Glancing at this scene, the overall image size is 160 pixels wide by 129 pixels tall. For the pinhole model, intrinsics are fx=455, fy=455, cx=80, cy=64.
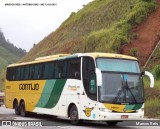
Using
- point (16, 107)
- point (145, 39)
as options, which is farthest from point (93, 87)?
point (145, 39)

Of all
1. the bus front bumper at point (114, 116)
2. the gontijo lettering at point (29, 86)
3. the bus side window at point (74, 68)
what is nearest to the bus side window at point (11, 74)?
the gontijo lettering at point (29, 86)

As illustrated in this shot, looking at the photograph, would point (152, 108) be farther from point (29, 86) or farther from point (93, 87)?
point (93, 87)

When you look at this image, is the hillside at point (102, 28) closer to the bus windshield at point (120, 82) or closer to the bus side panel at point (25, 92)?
the bus side panel at point (25, 92)

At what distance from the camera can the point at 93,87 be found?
18125 millimetres

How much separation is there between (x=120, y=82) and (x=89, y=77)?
1.30 metres

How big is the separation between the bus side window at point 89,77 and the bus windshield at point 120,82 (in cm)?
36

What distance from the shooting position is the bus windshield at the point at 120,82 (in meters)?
17.8

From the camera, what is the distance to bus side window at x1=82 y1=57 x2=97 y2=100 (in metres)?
18.1

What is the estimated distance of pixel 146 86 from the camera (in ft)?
99.8

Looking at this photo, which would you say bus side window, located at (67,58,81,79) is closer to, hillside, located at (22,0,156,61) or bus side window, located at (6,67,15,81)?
bus side window, located at (6,67,15,81)

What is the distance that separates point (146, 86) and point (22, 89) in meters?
9.06

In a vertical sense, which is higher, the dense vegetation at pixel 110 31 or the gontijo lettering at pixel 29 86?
the dense vegetation at pixel 110 31

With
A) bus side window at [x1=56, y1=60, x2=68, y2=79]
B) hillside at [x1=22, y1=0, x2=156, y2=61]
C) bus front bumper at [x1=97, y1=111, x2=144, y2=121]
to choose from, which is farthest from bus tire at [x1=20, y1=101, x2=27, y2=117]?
hillside at [x1=22, y1=0, x2=156, y2=61]

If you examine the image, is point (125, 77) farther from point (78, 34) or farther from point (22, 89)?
point (78, 34)
